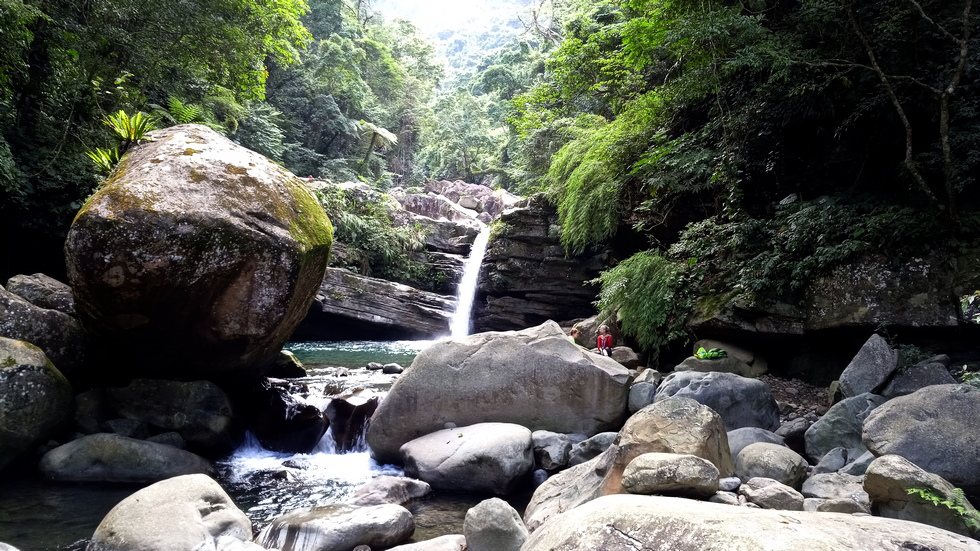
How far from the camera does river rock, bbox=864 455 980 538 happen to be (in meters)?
3.21

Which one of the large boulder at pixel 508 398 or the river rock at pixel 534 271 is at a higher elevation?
the river rock at pixel 534 271

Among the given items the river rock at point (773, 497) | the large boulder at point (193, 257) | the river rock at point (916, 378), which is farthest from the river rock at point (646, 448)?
the large boulder at point (193, 257)

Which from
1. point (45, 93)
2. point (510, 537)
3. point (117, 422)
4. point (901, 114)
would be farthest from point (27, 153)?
point (901, 114)

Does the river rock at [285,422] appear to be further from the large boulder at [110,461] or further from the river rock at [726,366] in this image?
the river rock at [726,366]

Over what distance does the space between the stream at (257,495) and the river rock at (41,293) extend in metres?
2.50

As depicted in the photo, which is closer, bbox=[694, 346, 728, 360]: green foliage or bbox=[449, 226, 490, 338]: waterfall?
bbox=[694, 346, 728, 360]: green foliage

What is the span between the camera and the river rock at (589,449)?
19.3 ft

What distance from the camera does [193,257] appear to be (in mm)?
5785

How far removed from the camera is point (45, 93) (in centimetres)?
994

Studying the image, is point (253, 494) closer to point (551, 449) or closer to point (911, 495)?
point (551, 449)

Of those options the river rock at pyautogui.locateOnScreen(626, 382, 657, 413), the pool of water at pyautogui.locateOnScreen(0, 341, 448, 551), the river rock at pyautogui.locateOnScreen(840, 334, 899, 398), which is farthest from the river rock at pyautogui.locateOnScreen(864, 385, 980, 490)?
the pool of water at pyautogui.locateOnScreen(0, 341, 448, 551)

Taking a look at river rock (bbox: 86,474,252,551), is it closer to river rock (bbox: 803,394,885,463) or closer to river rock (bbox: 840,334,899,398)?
river rock (bbox: 803,394,885,463)

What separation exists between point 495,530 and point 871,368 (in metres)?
4.53

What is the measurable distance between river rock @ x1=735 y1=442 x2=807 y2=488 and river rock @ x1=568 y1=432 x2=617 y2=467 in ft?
4.51
